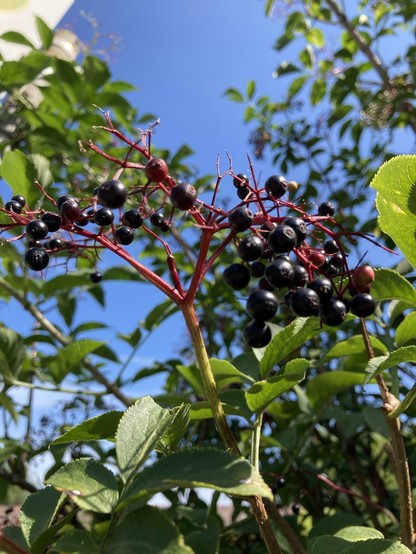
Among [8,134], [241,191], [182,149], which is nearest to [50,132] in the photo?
[8,134]

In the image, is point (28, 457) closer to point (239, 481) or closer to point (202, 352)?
point (202, 352)

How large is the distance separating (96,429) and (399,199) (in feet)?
1.70

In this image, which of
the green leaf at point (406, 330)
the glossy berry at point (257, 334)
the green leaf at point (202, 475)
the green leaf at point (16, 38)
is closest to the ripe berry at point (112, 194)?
the glossy berry at point (257, 334)

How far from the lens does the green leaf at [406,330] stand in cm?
90

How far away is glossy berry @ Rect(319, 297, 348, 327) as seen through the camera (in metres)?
0.70

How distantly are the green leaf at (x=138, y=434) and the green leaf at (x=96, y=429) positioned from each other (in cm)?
7

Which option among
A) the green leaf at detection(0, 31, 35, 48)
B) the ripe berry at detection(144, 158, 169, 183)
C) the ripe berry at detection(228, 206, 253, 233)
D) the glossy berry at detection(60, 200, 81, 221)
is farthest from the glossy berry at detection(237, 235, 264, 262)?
the green leaf at detection(0, 31, 35, 48)

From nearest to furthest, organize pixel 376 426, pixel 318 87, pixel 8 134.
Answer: pixel 376 426 → pixel 8 134 → pixel 318 87

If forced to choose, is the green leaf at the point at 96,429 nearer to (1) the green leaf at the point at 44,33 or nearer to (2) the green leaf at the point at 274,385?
(2) the green leaf at the point at 274,385

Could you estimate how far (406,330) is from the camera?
946 millimetres

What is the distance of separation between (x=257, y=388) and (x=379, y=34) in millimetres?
3004

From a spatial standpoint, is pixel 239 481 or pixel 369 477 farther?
pixel 369 477

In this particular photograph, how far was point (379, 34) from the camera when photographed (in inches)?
121

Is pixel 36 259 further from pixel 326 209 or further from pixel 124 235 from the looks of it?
pixel 326 209
